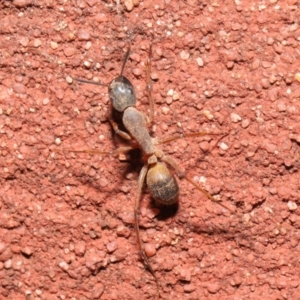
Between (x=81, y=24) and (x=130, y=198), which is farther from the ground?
(x=81, y=24)

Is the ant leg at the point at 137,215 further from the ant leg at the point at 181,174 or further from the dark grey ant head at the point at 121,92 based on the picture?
the dark grey ant head at the point at 121,92

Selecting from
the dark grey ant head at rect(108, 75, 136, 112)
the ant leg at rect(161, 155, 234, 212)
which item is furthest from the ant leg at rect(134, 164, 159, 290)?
the dark grey ant head at rect(108, 75, 136, 112)

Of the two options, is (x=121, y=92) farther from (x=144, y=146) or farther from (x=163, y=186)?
(x=163, y=186)

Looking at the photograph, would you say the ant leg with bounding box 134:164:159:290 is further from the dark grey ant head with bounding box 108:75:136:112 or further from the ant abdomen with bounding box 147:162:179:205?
the dark grey ant head with bounding box 108:75:136:112

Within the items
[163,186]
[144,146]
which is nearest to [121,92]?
[144,146]

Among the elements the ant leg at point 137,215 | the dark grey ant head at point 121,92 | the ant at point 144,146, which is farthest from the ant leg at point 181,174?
the dark grey ant head at point 121,92

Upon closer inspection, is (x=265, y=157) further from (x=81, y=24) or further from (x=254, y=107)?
(x=81, y=24)

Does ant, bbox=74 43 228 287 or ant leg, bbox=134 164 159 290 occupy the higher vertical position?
ant, bbox=74 43 228 287

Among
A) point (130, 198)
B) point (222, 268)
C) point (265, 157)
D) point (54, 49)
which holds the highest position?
point (54, 49)

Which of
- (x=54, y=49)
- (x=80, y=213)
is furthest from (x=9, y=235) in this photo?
(x=54, y=49)
